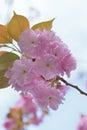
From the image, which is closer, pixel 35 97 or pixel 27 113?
pixel 35 97

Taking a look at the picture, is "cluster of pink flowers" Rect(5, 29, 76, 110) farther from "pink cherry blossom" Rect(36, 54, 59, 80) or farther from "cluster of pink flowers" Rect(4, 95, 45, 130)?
"cluster of pink flowers" Rect(4, 95, 45, 130)

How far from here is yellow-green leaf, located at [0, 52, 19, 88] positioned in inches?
48.4

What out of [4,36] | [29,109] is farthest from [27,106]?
[4,36]

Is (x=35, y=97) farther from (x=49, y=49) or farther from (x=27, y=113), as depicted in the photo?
(x=27, y=113)

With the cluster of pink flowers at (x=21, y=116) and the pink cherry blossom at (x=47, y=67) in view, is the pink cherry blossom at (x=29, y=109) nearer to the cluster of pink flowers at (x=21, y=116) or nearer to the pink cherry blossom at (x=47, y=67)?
the cluster of pink flowers at (x=21, y=116)

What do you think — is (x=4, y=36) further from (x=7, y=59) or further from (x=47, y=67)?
(x=47, y=67)

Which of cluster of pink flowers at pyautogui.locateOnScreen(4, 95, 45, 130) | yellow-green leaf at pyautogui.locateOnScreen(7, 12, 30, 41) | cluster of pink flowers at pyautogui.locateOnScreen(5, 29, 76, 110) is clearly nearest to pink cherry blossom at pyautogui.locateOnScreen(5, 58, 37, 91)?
cluster of pink flowers at pyautogui.locateOnScreen(5, 29, 76, 110)

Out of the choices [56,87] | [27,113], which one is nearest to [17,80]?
[56,87]

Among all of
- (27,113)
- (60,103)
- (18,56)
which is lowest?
(60,103)

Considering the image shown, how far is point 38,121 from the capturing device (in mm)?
3395

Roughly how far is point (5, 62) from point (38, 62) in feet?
0.40

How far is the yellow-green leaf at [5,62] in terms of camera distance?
1.23m

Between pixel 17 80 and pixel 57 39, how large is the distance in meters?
0.17

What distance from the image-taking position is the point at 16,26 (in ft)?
4.07
